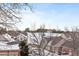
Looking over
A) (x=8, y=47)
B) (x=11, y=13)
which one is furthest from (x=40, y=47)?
(x=11, y=13)

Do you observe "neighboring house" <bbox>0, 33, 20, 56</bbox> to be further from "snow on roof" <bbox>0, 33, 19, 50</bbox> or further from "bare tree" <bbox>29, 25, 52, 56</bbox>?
"bare tree" <bbox>29, 25, 52, 56</bbox>

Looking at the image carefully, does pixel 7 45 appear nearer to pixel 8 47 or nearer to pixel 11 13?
pixel 8 47

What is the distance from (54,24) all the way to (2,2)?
523 millimetres

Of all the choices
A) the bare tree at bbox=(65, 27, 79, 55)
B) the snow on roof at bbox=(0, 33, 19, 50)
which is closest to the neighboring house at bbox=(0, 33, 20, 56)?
the snow on roof at bbox=(0, 33, 19, 50)

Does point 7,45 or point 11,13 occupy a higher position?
point 11,13

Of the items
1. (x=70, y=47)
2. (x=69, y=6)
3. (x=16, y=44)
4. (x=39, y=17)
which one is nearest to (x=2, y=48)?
(x=16, y=44)

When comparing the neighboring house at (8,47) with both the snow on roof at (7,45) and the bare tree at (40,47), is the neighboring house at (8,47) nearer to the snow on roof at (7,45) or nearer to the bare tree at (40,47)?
the snow on roof at (7,45)

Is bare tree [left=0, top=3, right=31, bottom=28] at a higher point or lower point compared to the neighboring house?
higher

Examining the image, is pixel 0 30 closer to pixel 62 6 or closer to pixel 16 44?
pixel 16 44

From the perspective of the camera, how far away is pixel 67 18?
1295 millimetres

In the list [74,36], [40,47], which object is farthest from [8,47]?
[74,36]

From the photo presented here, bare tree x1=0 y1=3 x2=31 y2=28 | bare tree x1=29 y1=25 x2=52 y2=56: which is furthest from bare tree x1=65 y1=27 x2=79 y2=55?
bare tree x1=0 y1=3 x2=31 y2=28

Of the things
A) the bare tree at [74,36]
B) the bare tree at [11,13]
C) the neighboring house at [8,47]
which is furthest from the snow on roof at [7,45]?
the bare tree at [74,36]

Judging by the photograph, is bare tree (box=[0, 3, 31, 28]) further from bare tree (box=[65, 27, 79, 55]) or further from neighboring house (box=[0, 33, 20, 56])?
bare tree (box=[65, 27, 79, 55])
